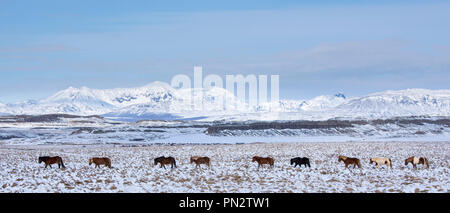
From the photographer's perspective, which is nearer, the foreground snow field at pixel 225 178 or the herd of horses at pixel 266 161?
the foreground snow field at pixel 225 178

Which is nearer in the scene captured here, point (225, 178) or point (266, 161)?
point (225, 178)

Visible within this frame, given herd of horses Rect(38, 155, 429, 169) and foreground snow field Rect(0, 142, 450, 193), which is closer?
foreground snow field Rect(0, 142, 450, 193)

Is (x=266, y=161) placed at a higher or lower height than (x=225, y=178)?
higher

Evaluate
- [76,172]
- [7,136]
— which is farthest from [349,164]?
[7,136]

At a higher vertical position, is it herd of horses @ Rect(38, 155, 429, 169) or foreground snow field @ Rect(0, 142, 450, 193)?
herd of horses @ Rect(38, 155, 429, 169)

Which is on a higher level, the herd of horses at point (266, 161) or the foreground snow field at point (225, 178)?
the herd of horses at point (266, 161)
